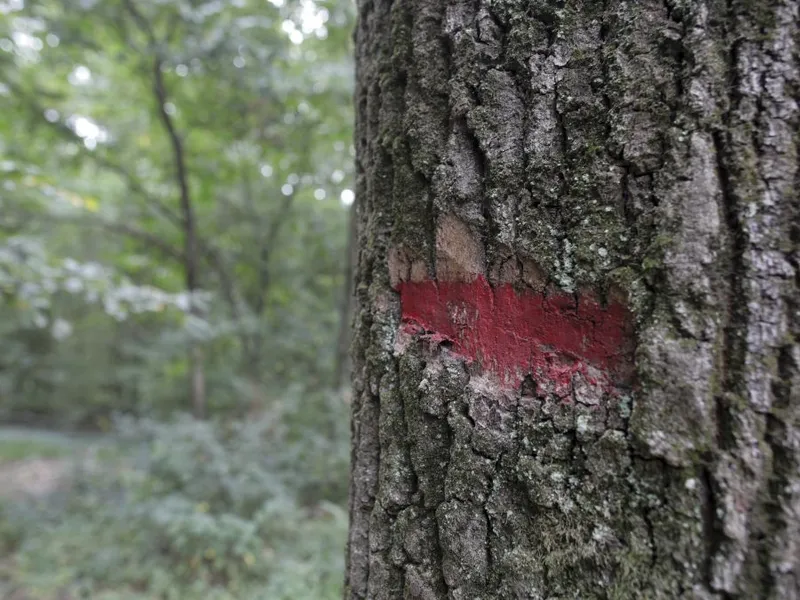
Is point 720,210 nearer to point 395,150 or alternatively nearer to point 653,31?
point 653,31

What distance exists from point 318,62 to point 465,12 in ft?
17.1

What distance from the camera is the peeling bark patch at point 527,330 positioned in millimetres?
690

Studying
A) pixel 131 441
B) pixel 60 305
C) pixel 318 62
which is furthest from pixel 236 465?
pixel 60 305

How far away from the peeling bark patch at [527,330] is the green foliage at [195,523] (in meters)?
2.44

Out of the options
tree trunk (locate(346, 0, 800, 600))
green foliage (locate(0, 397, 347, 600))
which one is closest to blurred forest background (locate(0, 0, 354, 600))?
green foliage (locate(0, 397, 347, 600))

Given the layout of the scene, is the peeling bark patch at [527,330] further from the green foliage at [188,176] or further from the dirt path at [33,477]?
Answer: the dirt path at [33,477]

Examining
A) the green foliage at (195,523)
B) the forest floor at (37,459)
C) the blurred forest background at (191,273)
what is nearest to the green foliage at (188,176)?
the blurred forest background at (191,273)

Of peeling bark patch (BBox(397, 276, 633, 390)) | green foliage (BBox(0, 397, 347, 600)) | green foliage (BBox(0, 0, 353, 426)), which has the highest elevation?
green foliage (BBox(0, 0, 353, 426))

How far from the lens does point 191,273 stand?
19.8ft

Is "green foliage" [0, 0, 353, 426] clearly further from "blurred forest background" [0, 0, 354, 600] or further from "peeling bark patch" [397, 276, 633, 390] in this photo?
"peeling bark patch" [397, 276, 633, 390]

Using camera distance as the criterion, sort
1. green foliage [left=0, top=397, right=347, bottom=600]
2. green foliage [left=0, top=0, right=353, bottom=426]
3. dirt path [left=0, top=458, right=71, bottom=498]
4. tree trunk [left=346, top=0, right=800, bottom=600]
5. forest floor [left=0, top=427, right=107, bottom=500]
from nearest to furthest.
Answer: tree trunk [left=346, top=0, right=800, bottom=600] → green foliage [left=0, top=397, right=347, bottom=600] → green foliage [left=0, top=0, right=353, bottom=426] → dirt path [left=0, top=458, right=71, bottom=498] → forest floor [left=0, top=427, right=107, bottom=500]

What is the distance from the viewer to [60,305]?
33.9 feet

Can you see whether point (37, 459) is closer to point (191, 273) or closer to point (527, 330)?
point (191, 273)

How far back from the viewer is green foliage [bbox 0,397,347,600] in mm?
3799
